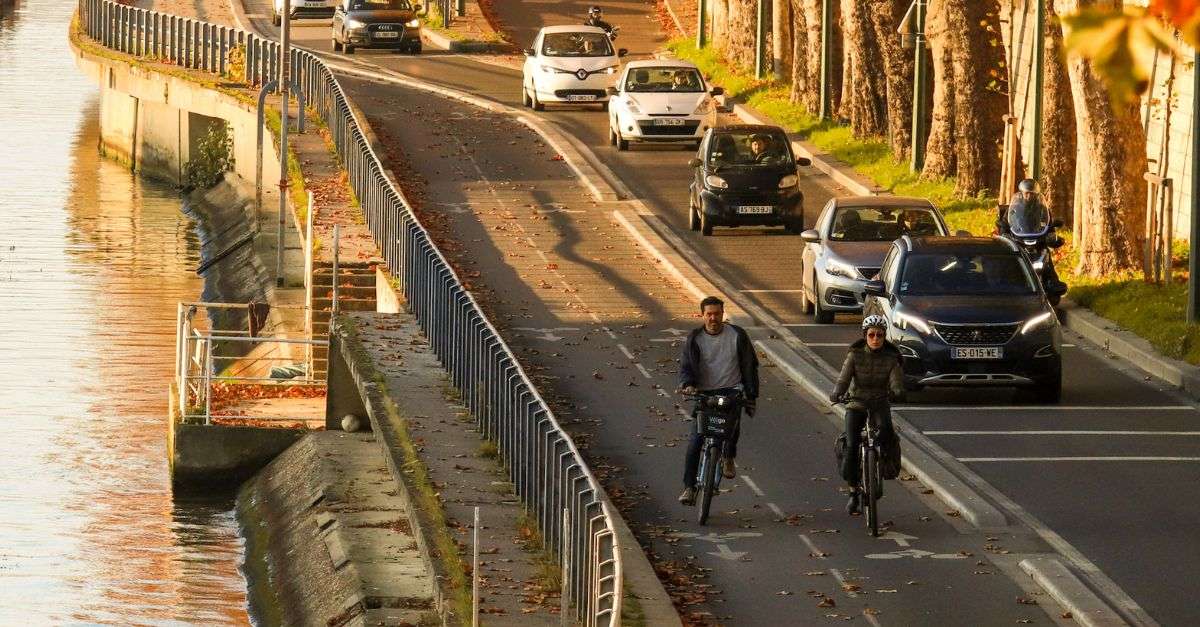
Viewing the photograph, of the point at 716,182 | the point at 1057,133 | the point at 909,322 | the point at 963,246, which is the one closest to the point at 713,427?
the point at 909,322

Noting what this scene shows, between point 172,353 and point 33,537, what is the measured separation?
1442cm

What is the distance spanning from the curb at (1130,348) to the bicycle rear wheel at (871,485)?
7.27 m

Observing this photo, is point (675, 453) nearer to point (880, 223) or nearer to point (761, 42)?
point (880, 223)

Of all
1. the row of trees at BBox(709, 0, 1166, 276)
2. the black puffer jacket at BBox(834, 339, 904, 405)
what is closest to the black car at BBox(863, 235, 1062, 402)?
the row of trees at BBox(709, 0, 1166, 276)

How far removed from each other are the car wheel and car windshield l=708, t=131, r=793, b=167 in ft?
22.8

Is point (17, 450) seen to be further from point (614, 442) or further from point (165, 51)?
point (165, 51)

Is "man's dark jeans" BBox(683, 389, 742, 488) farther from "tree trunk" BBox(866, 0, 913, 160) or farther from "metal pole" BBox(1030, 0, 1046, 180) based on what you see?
"tree trunk" BBox(866, 0, 913, 160)

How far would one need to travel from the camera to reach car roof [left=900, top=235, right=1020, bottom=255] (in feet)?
72.0

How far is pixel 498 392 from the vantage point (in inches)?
701

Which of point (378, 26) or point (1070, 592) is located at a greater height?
point (378, 26)

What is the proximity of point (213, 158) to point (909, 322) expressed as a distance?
39667 mm

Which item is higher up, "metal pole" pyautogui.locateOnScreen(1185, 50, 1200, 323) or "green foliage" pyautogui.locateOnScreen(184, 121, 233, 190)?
"metal pole" pyautogui.locateOnScreen(1185, 50, 1200, 323)

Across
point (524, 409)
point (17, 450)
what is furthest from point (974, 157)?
point (524, 409)

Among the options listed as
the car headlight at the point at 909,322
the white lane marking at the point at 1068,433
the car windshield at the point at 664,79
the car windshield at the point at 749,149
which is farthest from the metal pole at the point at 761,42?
the white lane marking at the point at 1068,433
